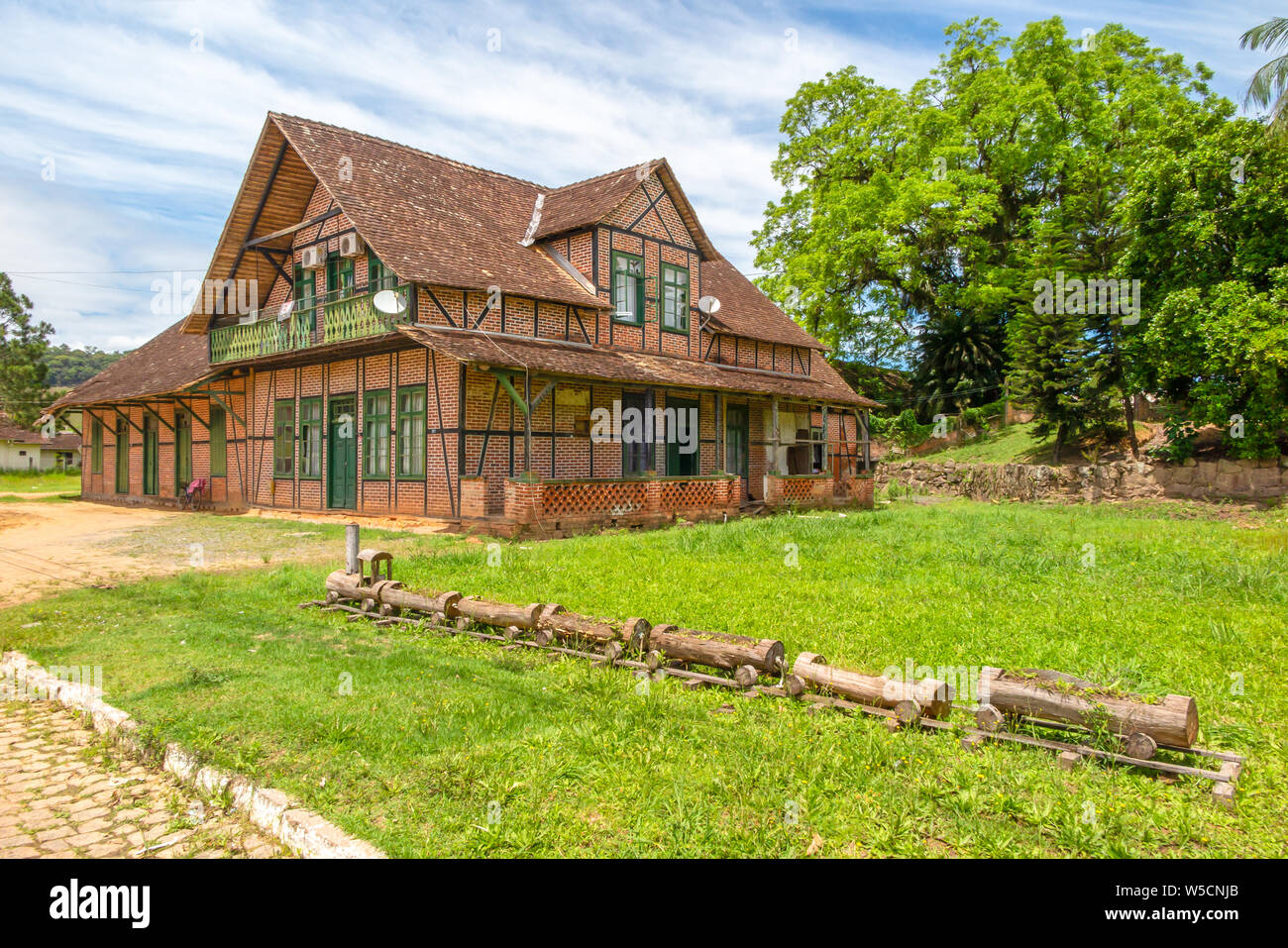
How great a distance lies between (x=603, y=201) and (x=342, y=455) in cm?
940

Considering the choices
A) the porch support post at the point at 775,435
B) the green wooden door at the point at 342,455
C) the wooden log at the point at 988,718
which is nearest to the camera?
the wooden log at the point at 988,718

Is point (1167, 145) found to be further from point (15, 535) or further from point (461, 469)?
point (15, 535)

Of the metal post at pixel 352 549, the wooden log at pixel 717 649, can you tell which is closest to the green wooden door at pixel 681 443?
the metal post at pixel 352 549

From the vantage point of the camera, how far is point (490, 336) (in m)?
17.8

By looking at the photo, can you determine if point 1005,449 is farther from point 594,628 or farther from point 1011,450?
point 594,628

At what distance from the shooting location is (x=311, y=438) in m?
21.3

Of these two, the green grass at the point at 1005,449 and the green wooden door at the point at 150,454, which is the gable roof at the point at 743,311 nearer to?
the green grass at the point at 1005,449

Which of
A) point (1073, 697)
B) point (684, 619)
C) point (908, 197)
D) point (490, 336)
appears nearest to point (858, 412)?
point (908, 197)

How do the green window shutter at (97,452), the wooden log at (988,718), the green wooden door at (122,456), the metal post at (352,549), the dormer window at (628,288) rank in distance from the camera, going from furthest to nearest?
the green window shutter at (97,452) < the green wooden door at (122,456) < the dormer window at (628,288) < the metal post at (352,549) < the wooden log at (988,718)

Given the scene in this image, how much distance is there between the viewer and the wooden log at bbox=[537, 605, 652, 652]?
6730mm

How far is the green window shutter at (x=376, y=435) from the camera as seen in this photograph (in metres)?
19.2

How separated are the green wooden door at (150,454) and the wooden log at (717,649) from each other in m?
28.2

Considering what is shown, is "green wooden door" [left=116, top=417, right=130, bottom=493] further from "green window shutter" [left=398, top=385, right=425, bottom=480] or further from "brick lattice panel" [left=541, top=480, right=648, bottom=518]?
"brick lattice panel" [left=541, top=480, right=648, bottom=518]

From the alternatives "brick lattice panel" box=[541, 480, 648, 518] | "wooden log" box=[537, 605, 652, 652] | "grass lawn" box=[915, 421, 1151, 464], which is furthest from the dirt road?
"grass lawn" box=[915, 421, 1151, 464]
